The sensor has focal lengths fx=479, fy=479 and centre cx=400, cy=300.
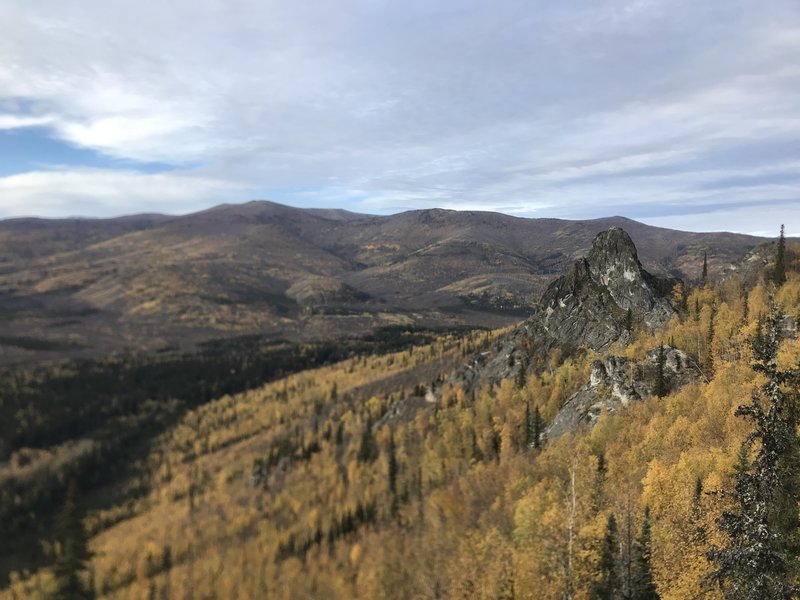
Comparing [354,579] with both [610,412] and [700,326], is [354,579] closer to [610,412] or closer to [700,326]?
[610,412]

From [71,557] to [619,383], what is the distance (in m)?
113

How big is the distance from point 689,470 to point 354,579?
107700 millimetres

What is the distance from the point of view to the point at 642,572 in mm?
51469

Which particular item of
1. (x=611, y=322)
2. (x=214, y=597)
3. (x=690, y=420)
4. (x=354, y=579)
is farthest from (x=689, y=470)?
(x=214, y=597)

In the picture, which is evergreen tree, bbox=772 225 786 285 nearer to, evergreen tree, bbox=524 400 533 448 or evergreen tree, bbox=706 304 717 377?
evergreen tree, bbox=706 304 717 377

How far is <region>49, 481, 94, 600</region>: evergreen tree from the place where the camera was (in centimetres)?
2936

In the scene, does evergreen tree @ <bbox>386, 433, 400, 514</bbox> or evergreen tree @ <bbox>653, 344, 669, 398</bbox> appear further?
evergreen tree @ <bbox>386, 433, 400, 514</bbox>

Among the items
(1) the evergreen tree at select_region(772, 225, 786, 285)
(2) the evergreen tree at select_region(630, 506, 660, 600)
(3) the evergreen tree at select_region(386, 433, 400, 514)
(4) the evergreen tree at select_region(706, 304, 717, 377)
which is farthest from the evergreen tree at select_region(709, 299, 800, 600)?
(3) the evergreen tree at select_region(386, 433, 400, 514)

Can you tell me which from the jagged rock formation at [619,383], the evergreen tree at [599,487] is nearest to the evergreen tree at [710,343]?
the jagged rock formation at [619,383]

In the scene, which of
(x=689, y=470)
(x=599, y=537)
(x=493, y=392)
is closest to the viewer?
(x=689, y=470)

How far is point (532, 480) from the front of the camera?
374 ft

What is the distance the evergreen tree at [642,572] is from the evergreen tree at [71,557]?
1922 inches

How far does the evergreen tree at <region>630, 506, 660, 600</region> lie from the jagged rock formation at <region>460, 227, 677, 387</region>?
99.7 metres

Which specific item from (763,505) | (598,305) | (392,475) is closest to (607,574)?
(763,505)
